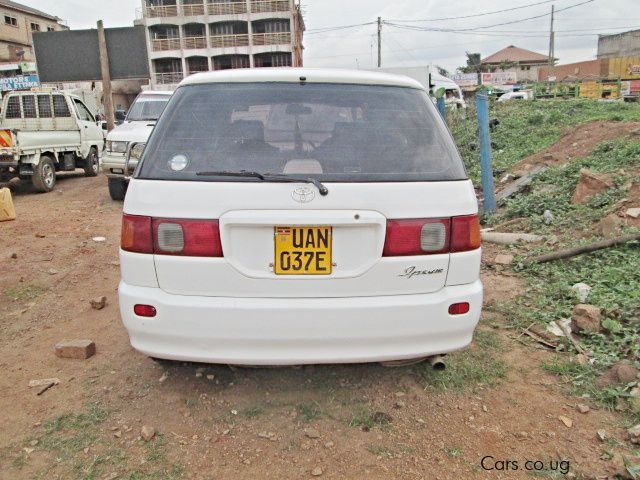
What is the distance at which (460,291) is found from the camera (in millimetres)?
2391

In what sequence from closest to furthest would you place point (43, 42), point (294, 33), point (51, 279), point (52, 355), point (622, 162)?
point (52, 355), point (51, 279), point (622, 162), point (43, 42), point (294, 33)

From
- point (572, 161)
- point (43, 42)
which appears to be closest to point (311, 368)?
point (572, 161)

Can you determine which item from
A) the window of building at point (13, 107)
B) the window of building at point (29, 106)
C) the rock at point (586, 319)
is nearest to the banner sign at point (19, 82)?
the window of building at point (13, 107)

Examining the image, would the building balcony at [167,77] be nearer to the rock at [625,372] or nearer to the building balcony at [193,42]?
the building balcony at [193,42]

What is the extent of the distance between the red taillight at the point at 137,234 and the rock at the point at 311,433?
45.9 inches

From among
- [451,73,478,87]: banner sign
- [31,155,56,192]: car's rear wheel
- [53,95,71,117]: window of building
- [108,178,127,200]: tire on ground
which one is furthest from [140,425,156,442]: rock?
[451,73,478,87]: banner sign

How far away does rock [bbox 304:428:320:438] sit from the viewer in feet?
7.93

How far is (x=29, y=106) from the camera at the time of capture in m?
11.2

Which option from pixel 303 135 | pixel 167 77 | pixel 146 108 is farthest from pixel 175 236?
pixel 167 77

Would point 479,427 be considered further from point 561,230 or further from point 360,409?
point 561,230

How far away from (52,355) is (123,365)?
24.1 inches

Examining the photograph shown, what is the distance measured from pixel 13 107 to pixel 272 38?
37.9 metres

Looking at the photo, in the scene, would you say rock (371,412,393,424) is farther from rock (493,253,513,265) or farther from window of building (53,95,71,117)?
window of building (53,95,71,117)

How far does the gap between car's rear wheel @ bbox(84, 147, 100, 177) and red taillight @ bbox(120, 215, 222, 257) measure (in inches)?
440
